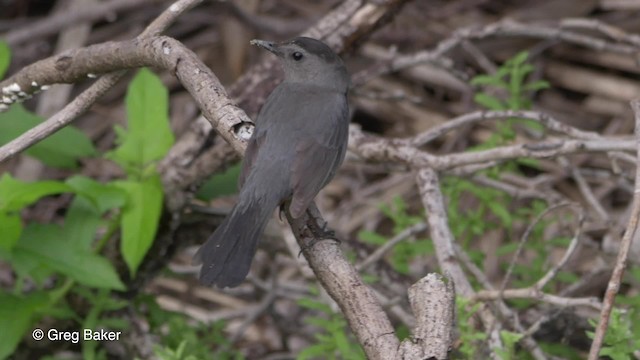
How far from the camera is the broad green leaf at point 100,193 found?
3725mm

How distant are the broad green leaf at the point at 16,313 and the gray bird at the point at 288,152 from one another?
0.98 metres

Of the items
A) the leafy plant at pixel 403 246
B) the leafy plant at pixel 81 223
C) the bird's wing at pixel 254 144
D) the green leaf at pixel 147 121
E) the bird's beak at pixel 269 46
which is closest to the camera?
the bird's wing at pixel 254 144

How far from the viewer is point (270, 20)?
20.6 feet

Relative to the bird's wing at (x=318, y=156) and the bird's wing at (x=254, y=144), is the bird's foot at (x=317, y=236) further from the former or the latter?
the bird's wing at (x=254, y=144)

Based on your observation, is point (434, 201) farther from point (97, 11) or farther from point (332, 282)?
point (97, 11)

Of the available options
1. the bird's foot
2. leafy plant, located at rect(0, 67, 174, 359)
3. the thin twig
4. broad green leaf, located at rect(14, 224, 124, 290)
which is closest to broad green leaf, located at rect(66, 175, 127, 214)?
leafy plant, located at rect(0, 67, 174, 359)

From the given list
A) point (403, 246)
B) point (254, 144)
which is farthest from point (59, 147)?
point (403, 246)

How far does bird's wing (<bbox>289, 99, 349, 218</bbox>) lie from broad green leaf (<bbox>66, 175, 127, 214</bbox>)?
739mm

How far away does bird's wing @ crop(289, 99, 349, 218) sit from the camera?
127 inches

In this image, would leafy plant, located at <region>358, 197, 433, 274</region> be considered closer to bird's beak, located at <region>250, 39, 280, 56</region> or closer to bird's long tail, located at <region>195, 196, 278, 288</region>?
bird's beak, located at <region>250, 39, 280, 56</region>

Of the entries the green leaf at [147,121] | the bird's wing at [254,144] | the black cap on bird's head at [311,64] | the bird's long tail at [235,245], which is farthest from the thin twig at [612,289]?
the green leaf at [147,121]

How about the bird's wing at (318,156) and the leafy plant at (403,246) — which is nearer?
the bird's wing at (318,156)

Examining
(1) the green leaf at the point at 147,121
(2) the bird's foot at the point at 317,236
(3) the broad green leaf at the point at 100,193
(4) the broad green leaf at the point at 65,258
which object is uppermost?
(1) the green leaf at the point at 147,121

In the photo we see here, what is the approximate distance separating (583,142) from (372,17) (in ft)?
3.61
